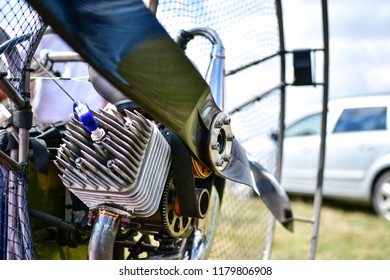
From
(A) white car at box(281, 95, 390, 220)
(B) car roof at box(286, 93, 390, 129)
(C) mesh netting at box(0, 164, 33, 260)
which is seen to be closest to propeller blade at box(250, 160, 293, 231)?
(C) mesh netting at box(0, 164, 33, 260)

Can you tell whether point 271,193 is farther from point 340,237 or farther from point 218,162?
point 340,237

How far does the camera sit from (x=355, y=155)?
6.69m

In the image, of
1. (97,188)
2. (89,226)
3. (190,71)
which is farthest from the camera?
(89,226)

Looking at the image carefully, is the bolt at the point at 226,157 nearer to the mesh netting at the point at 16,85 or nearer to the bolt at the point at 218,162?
the bolt at the point at 218,162

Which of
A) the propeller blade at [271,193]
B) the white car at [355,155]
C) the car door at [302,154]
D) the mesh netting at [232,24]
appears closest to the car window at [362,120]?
the white car at [355,155]

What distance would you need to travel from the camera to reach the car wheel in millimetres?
6350

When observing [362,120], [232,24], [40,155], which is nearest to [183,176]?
[40,155]

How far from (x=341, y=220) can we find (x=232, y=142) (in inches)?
184

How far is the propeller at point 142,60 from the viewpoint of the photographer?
3.84 feet

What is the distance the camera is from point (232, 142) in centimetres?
187

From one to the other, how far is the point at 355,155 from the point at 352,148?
0.09 metres

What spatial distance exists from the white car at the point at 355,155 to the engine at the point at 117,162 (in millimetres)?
4606

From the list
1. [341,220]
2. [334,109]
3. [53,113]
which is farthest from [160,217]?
[334,109]
